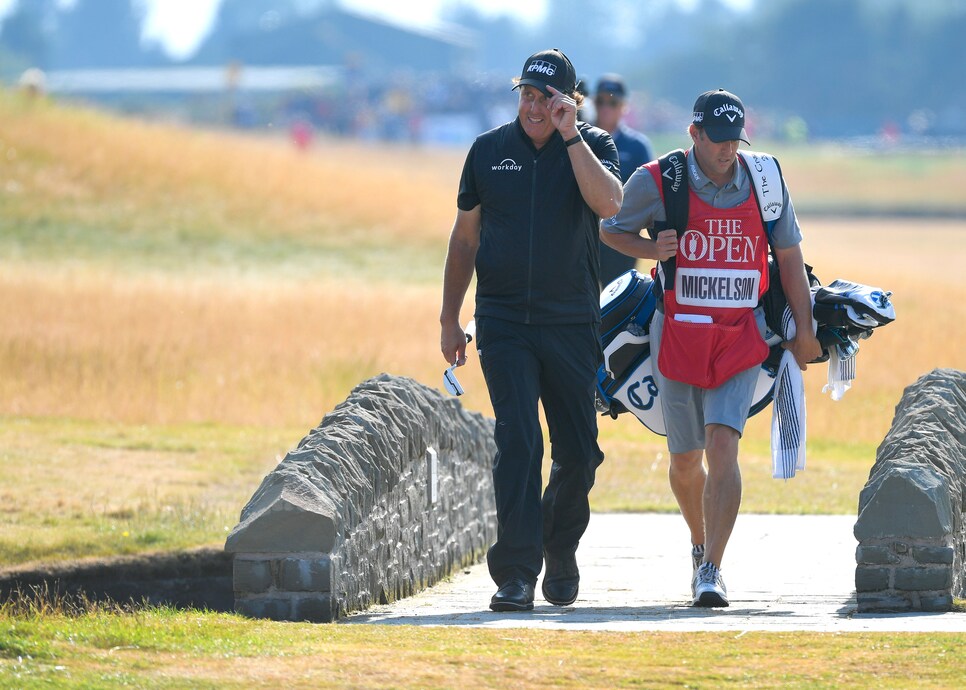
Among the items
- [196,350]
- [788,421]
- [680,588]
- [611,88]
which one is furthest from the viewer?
[196,350]

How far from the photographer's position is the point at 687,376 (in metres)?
7.18

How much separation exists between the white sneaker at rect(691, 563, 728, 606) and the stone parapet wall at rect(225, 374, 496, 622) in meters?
1.33

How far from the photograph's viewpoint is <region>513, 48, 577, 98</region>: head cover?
6910 mm

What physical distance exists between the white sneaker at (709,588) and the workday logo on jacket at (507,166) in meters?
1.69

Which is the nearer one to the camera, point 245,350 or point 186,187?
point 245,350

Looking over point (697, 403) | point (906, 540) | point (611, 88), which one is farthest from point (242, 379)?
point (906, 540)

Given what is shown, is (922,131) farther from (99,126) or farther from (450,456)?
(450,456)

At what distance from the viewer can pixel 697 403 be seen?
7.34 metres

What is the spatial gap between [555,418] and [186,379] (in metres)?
9.37

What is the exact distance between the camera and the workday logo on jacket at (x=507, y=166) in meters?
7.00

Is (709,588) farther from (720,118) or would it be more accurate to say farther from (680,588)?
(720,118)

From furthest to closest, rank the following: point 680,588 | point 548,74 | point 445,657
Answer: point 680,588, point 548,74, point 445,657

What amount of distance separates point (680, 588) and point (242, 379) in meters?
8.65

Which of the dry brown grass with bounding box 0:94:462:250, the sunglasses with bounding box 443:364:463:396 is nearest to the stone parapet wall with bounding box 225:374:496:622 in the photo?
the sunglasses with bounding box 443:364:463:396
